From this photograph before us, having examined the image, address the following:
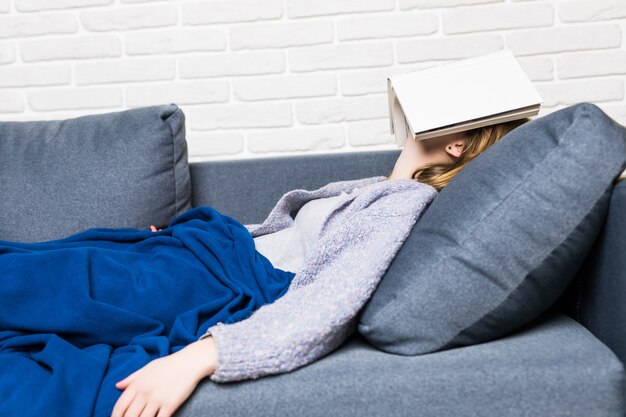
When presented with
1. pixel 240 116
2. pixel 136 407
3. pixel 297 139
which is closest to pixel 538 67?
pixel 297 139

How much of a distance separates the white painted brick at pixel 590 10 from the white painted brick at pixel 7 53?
5.16 ft

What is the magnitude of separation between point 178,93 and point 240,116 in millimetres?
193

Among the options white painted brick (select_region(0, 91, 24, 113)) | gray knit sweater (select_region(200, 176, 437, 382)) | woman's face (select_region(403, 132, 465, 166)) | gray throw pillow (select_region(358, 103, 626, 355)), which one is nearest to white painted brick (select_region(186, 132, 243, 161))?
white painted brick (select_region(0, 91, 24, 113))

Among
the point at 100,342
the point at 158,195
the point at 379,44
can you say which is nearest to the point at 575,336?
the point at 100,342

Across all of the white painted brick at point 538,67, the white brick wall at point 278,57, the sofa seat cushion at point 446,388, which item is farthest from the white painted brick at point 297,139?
the sofa seat cushion at point 446,388

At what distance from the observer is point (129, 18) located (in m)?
1.78

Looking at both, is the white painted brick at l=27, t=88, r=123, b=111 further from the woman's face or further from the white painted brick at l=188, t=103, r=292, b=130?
the woman's face

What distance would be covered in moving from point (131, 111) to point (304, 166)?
1.47 feet

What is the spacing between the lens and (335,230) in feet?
3.44

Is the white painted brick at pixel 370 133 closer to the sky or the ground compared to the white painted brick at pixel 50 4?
closer to the ground

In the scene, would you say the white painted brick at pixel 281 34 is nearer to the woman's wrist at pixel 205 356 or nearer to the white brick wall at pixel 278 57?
the white brick wall at pixel 278 57

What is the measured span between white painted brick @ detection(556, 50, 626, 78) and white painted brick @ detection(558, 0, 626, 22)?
0.09m

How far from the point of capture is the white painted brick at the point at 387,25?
173 cm

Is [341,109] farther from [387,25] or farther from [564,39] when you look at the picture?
[564,39]
